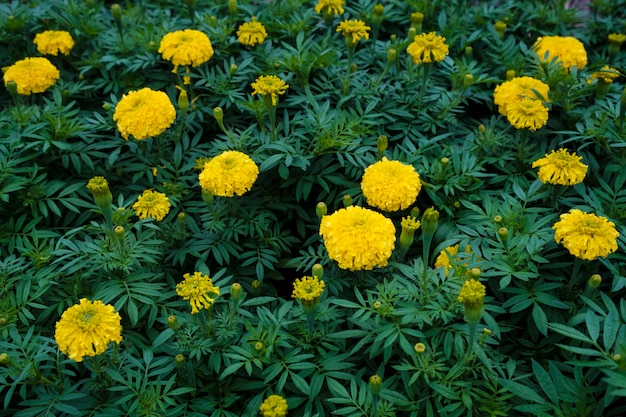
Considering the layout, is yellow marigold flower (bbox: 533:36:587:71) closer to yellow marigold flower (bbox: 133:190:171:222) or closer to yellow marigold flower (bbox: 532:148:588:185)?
yellow marigold flower (bbox: 532:148:588:185)

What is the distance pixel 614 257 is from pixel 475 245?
50 cm

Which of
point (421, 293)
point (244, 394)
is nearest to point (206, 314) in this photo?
point (244, 394)

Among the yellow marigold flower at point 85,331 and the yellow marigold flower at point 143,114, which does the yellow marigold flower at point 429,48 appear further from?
the yellow marigold flower at point 85,331

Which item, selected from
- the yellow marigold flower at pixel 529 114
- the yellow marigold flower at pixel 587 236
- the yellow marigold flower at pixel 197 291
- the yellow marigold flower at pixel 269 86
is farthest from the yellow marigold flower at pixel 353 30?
the yellow marigold flower at pixel 197 291

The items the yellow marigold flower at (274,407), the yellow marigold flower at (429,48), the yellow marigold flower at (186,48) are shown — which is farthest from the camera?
the yellow marigold flower at (186,48)

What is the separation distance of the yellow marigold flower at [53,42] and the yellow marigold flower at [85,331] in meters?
1.85

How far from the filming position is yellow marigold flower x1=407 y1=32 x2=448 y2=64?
8.65ft

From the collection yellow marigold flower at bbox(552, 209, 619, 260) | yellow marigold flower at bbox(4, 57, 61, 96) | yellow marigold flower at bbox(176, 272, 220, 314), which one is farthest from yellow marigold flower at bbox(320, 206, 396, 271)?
yellow marigold flower at bbox(4, 57, 61, 96)

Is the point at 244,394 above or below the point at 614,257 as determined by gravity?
below

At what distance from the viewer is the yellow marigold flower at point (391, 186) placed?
86.0 inches

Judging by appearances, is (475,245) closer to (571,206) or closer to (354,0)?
(571,206)

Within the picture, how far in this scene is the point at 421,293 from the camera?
202 cm

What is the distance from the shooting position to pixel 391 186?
218 cm

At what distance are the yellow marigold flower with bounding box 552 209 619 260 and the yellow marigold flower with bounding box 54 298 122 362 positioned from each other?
59.4 inches
